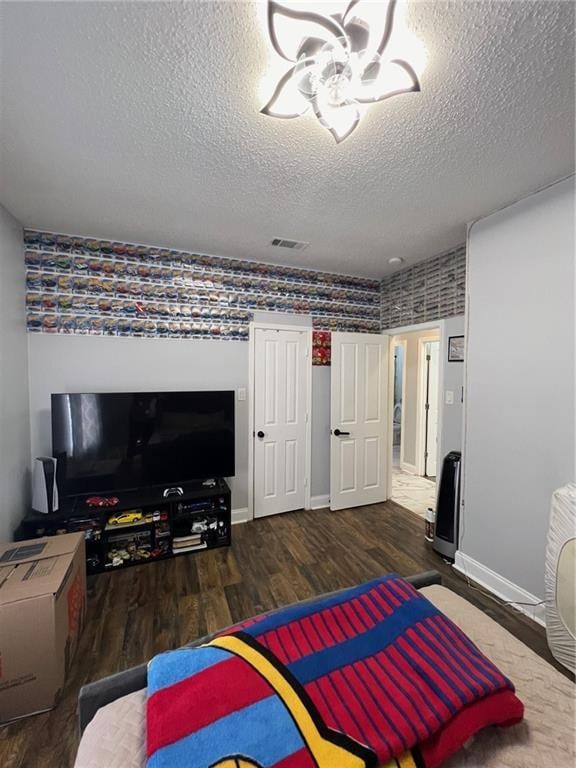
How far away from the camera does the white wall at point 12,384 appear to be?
2.11m

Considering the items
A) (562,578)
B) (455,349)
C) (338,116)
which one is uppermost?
(338,116)

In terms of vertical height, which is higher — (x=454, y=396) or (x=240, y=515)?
(x=454, y=396)

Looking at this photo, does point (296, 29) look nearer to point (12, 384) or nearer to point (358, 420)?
point (12, 384)

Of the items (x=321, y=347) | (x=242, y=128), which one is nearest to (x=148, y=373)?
(x=321, y=347)

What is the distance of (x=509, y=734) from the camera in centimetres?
83

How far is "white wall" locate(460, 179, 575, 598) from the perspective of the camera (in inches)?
73.2

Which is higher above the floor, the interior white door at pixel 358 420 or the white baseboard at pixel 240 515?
the interior white door at pixel 358 420

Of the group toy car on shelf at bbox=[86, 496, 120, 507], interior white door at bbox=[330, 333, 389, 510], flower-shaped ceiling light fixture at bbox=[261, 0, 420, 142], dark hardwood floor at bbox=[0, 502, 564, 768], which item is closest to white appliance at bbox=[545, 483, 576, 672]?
dark hardwood floor at bbox=[0, 502, 564, 768]

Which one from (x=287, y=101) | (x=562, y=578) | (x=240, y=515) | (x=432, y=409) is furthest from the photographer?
(x=432, y=409)

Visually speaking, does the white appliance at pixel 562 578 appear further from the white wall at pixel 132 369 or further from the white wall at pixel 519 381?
the white wall at pixel 132 369

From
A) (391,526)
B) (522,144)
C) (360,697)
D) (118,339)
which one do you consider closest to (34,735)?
(360,697)

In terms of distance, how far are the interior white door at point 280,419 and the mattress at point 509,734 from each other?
2447 millimetres

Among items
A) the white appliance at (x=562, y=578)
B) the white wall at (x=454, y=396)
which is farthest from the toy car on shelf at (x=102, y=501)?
the white appliance at (x=562, y=578)

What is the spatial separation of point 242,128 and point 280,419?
8.27 ft
